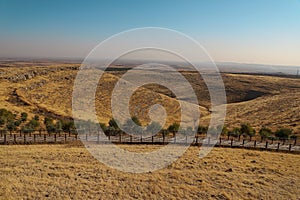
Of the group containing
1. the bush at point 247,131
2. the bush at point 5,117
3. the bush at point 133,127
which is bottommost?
the bush at point 133,127

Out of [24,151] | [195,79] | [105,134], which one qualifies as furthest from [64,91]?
[195,79]

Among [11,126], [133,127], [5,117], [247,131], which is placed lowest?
[133,127]

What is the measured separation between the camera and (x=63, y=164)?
1894cm

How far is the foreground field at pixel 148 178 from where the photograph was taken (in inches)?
570

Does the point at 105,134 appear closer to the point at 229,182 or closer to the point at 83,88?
the point at 229,182

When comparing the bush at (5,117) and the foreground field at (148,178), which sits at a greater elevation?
the bush at (5,117)

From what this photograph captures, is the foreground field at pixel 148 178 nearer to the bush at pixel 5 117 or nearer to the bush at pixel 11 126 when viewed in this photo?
the bush at pixel 11 126

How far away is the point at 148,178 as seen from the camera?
55.2 ft

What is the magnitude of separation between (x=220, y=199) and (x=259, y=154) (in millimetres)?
11663

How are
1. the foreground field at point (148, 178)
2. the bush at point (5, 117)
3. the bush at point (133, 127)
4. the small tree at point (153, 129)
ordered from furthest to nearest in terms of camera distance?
the small tree at point (153, 129) < the bush at point (133, 127) < the bush at point (5, 117) < the foreground field at point (148, 178)

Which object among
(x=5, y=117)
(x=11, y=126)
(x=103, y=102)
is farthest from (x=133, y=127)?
(x=103, y=102)

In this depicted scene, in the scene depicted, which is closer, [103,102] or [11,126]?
[11,126]

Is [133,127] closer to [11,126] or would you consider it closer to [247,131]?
[11,126]

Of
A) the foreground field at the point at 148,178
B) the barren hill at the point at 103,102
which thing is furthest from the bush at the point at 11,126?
the barren hill at the point at 103,102
